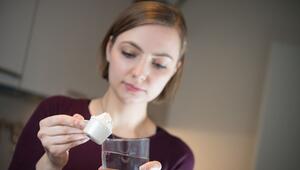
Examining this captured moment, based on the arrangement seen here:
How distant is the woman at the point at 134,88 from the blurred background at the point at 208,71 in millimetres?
54

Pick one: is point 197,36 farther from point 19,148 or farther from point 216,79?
point 19,148

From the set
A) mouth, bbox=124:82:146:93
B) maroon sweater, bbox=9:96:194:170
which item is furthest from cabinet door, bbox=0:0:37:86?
mouth, bbox=124:82:146:93

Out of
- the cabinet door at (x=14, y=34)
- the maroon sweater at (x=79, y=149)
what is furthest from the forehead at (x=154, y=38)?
the cabinet door at (x=14, y=34)

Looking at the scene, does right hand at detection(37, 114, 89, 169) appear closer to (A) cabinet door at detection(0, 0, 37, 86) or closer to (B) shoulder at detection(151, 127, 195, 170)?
(B) shoulder at detection(151, 127, 195, 170)

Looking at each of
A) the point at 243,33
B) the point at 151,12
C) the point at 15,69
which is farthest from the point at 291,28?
the point at 15,69

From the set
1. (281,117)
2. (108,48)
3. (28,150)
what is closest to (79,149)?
(28,150)

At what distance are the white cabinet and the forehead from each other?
18 cm

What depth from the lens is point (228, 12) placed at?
0.59 m

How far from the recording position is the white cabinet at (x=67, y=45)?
2.27 ft

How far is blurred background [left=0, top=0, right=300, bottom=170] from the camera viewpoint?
0.51 meters

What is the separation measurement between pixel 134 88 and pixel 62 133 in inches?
7.2

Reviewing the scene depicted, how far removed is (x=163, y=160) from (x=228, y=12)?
0.93 ft

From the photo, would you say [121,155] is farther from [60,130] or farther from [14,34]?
[14,34]

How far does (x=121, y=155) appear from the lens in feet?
1.21
